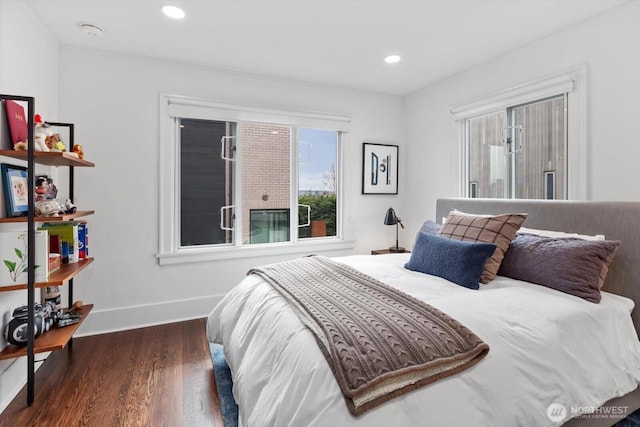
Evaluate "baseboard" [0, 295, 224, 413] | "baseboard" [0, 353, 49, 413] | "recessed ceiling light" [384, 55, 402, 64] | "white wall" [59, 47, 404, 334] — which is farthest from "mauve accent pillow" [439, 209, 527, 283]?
Result: "baseboard" [0, 353, 49, 413]

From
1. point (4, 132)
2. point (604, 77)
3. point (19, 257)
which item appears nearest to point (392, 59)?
point (604, 77)

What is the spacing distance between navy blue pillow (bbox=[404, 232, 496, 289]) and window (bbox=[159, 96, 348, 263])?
69.6 inches

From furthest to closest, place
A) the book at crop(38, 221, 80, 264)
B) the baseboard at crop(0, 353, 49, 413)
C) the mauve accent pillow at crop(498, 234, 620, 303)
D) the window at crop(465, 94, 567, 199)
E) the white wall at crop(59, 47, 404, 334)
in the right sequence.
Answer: the white wall at crop(59, 47, 404, 334)
the window at crop(465, 94, 567, 199)
the book at crop(38, 221, 80, 264)
the baseboard at crop(0, 353, 49, 413)
the mauve accent pillow at crop(498, 234, 620, 303)

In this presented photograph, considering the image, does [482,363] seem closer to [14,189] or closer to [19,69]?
[14,189]

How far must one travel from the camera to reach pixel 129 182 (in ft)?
9.64

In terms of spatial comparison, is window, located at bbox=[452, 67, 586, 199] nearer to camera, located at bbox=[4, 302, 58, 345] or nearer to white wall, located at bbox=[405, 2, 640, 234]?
white wall, located at bbox=[405, 2, 640, 234]

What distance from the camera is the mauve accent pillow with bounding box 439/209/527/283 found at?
2.00 m

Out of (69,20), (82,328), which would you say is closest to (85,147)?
(69,20)

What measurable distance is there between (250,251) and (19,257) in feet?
6.16

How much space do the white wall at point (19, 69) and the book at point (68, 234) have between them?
1.16 ft

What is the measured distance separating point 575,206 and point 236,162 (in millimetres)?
2902

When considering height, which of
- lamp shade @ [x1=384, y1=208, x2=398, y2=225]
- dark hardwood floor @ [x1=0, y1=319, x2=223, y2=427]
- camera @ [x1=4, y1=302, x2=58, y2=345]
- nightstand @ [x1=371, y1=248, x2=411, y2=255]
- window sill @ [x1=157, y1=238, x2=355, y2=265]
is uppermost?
lamp shade @ [x1=384, y1=208, x2=398, y2=225]

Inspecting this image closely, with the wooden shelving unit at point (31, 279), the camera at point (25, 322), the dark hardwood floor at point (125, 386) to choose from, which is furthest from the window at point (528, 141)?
the camera at point (25, 322)

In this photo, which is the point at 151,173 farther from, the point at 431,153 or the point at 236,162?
the point at 431,153
